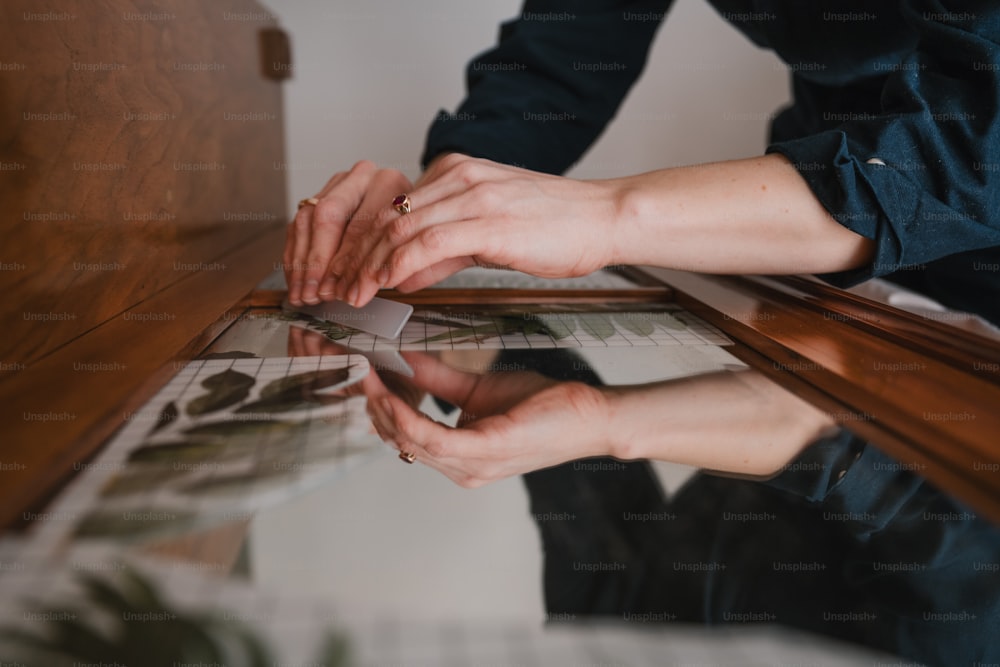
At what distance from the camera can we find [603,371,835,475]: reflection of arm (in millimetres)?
490

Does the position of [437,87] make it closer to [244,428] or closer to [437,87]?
[437,87]

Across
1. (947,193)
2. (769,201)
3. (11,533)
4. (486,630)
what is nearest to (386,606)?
(486,630)

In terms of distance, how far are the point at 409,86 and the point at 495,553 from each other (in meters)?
1.84

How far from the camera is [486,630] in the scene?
323mm

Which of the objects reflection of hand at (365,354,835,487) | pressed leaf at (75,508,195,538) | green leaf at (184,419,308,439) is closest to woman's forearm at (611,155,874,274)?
reflection of hand at (365,354,835,487)

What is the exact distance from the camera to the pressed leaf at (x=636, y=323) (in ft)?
2.65

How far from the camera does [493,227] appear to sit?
75 centimetres

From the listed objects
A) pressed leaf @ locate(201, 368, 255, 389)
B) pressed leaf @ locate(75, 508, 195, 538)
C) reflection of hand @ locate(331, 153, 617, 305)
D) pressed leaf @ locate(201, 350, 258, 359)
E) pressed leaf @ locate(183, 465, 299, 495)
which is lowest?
pressed leaf @ locate(201, 350, 258, 359)

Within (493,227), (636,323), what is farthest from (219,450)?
(636,323)

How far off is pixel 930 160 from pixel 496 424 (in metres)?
0.58

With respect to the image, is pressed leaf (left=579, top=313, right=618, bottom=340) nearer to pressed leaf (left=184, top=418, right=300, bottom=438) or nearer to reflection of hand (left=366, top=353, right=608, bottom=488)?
reflection of hand (left=366, top=353, right=608, bottom=488)

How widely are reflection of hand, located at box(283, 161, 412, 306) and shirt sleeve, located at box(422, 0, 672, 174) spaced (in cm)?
27

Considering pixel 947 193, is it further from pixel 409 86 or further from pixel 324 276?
pixel 409 86

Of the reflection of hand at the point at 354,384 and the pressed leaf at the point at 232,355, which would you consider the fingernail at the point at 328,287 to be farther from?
the pressed leaf at the point at 232,355
